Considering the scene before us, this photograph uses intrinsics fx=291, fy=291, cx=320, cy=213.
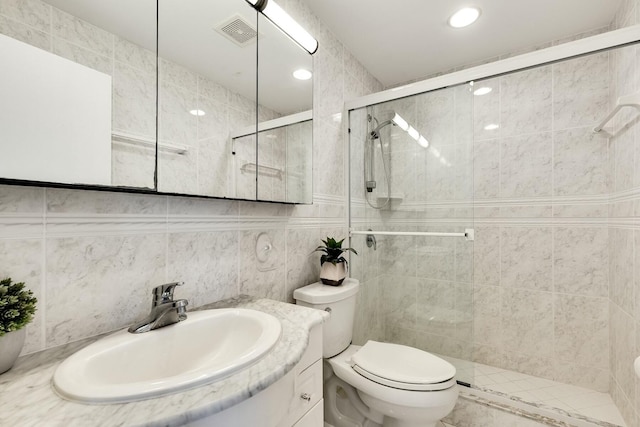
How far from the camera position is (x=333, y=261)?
4.99ft

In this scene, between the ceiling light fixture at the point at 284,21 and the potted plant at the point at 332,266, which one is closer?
the ceiling light fixture at the point at 284,21

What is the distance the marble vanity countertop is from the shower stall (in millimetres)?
1258

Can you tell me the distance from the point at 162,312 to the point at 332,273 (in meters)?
0.85

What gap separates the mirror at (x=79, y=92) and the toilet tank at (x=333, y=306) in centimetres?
85

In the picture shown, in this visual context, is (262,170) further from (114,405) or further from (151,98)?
(114,405)

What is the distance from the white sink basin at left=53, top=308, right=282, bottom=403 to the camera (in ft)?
1.73

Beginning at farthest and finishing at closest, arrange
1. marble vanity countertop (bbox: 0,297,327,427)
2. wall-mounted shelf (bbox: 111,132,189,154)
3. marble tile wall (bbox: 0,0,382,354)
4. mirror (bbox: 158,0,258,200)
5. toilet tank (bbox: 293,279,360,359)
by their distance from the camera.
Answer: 1. toilet tank (bbox: 293,279,360,359)
2. mirror (bbox: 158,0,258,200)
3. wall-mounted shelf (bbox: 111,132,189,154)
4. marble tile wall (bbox: 0,0,382,354)
5. marble vanity countertop (bbox: 0,297,327,427)

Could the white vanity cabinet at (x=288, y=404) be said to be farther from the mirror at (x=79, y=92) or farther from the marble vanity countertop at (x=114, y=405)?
the mirror at (x=79, y=92)

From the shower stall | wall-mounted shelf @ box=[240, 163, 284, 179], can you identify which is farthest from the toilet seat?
wall-mounted shelf @ box=[240, 163, 284, 179]

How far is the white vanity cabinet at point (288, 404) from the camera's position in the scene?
0.54m

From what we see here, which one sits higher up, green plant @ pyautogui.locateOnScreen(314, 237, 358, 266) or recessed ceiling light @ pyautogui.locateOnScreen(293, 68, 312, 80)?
recessed ceiling light @ pyautogui.locateOnScreen(293, 68, 312, 80)

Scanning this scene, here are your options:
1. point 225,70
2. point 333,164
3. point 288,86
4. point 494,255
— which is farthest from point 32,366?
point 494,255

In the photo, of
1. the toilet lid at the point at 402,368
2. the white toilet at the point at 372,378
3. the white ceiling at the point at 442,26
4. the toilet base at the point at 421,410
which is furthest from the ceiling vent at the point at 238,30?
the toilet base at the point at 421,410

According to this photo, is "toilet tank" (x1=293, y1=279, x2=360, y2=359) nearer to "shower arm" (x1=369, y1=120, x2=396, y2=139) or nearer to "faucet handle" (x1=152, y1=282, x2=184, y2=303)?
"faucet handle" (x1=152, y1=282, x2=184, y2=303)
